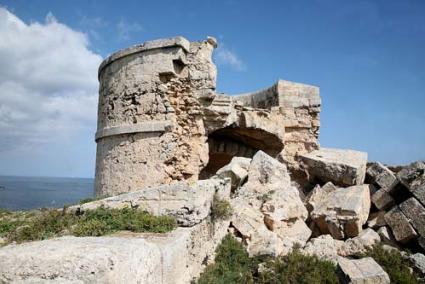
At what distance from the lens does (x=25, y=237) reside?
4.14 metres

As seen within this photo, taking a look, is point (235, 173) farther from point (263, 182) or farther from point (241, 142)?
point (241, 142)

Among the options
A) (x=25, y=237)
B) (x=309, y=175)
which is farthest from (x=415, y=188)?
(x=25, y=237)

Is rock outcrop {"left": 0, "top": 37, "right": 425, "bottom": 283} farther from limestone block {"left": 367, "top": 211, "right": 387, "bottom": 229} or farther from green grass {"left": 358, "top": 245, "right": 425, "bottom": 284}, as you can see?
green grass {"left": 358, "top": 245, "right": 425, "bottom": 284}

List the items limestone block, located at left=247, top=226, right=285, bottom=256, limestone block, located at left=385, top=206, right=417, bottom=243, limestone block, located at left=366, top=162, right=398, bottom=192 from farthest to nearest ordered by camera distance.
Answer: limestone block, located at left=366, top=162, right=398, bottom=192 < limestone block, located at left=385, top=206, right=417, bottom=243 < limestone block, located at left=247, top=226, right=285, bottom=256

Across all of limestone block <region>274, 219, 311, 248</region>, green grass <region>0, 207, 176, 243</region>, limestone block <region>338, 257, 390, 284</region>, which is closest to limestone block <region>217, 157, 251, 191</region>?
limestone block <region>274, 219, 311, 248</region>

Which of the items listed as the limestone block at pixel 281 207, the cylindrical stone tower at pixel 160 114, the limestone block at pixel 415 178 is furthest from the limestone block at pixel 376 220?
the cylindrical stone tower at pixel 160 114

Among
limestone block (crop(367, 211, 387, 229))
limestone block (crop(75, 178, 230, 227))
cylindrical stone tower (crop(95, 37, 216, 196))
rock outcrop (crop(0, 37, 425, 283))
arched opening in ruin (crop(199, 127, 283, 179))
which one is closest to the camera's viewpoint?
limestone block (crop(75, 178, 230, 227))

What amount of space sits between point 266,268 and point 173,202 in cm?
171

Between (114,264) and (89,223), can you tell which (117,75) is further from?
(114,264)

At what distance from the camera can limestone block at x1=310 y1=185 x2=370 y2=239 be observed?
20.7 feet

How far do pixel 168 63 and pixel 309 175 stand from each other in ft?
13.5

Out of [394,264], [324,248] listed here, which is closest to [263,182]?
[324,248]

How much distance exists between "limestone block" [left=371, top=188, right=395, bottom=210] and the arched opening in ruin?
2841mm

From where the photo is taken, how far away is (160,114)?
7.60 metres
